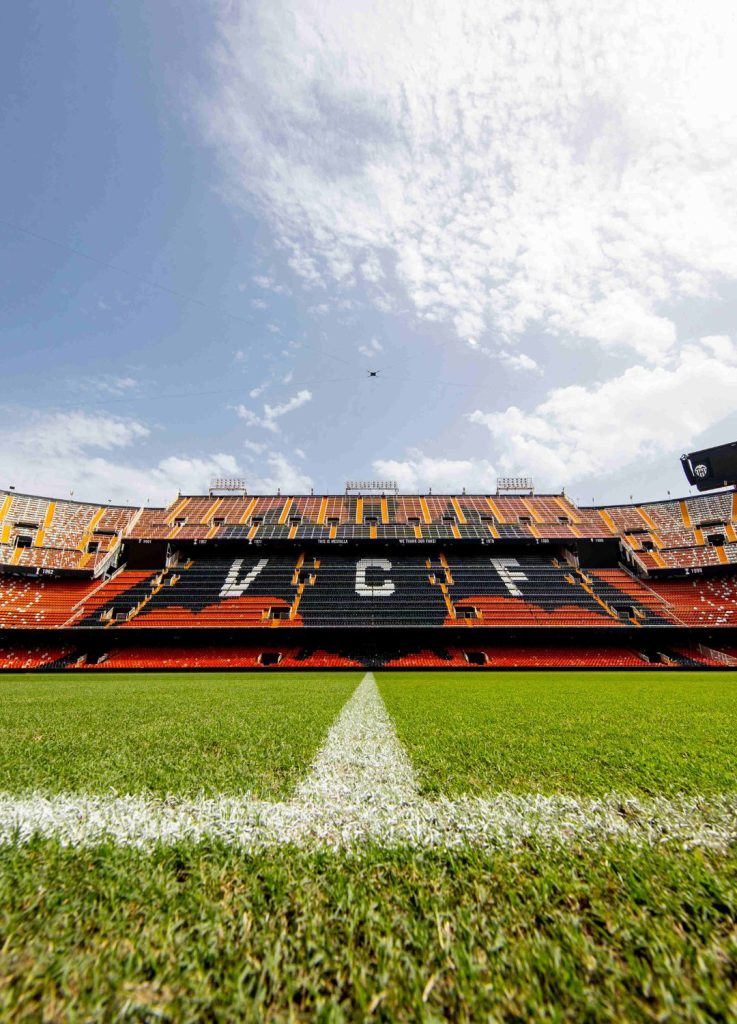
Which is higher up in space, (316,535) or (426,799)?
(316,535)

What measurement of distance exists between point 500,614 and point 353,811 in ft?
64.3

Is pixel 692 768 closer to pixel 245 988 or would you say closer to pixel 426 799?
Answer: pixel 426 799

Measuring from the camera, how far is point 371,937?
0.71 m

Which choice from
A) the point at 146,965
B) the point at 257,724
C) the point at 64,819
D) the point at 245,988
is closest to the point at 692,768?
the point at 245,988

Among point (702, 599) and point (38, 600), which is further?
point (702, 599)

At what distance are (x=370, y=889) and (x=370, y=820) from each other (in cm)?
43

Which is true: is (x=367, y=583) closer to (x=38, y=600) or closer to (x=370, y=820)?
(x=38, y=600)

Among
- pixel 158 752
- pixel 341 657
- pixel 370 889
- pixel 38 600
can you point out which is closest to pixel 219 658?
pixel 341 657

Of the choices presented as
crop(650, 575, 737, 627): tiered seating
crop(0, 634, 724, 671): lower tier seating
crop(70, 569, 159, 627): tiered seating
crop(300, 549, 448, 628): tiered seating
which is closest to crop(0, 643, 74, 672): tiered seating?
crop(0, 634, 724, 671): lower tier seating

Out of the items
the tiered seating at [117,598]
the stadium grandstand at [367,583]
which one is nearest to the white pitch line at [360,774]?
the stadium grandstand at [367,583]

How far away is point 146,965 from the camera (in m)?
0.64

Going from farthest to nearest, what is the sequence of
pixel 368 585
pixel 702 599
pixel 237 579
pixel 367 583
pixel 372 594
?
pixel 237 579 → pixel 367 583 → pixel 368 585 → pixel 372 594 → pixel 702 599

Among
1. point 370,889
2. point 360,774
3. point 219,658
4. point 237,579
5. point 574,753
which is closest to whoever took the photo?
point 370,889

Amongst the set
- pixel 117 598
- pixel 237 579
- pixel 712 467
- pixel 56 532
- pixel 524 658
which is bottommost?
pixel 524 658
